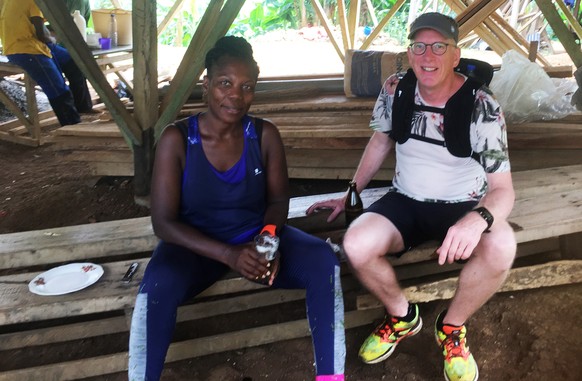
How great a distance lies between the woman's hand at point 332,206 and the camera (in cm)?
285

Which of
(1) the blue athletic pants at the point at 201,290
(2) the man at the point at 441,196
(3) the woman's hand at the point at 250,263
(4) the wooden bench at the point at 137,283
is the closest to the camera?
(1) the blue athletic pants at the point at 201,290

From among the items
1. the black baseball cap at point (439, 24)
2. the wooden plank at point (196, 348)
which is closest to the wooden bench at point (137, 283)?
the wooden plank at point (196, 348)

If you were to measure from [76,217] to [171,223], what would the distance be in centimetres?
262

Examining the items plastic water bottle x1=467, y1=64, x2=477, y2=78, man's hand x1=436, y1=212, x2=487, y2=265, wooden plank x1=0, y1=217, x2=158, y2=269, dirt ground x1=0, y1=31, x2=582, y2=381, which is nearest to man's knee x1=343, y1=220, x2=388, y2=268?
man's hand x1=436, y1=212, x2=487, y2=265

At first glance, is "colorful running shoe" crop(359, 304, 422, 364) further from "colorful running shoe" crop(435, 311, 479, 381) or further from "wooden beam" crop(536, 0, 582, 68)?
"wooden beam" crop(536, 0, 582, 68)

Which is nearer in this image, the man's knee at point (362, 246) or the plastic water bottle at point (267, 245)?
Answer: the plastic water bottle at point (267, 245)

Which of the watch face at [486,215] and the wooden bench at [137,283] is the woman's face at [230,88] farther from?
the watch face at [486,215]

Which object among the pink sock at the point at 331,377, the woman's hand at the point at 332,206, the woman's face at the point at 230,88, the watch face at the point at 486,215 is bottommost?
Result: the pink sock at the point at 331,377

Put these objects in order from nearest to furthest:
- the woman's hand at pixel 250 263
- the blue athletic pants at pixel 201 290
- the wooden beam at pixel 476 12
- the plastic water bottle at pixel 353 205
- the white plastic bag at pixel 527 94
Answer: the blue athletic pants at pixel 201 290 → the woman's hand at pixel 250 263 → the plastic water bottle at pixel 353 205 → the white plastic bag at pixel 527 94 → the wooden beam at pixel 476 12

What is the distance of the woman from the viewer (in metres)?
2.06

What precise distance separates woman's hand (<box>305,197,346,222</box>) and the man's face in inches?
33.1

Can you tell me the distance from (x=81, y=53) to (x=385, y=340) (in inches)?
99.5

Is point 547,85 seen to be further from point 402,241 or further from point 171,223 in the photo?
point 171,223

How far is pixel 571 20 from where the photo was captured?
21.4 ft
